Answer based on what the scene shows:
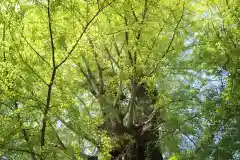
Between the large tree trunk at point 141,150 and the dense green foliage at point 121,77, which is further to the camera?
the large tree trunk at point 141,150

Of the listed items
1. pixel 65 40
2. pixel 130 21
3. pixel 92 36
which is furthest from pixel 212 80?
pixel 65 40

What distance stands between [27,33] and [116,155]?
2.49 metres

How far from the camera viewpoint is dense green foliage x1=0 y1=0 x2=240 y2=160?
170 inches

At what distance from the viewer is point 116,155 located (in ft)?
19.3

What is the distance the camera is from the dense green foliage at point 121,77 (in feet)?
14.1

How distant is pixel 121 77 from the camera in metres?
5.44

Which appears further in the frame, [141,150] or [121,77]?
[141,150]

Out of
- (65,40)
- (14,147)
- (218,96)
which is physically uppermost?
(65,40)

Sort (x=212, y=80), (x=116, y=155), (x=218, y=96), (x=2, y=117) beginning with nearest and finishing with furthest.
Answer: (x=2, y=117) → (x=218, y=96) → (x=212, y=80) → (x=116, y=155)

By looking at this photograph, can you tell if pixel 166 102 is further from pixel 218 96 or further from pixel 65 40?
pixel 65 40

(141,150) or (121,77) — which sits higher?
(121,77)

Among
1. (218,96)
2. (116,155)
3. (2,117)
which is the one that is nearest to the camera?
(2,117)

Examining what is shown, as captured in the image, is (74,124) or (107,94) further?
(107,94)

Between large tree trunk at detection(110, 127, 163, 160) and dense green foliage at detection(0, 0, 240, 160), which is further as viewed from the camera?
large tree trunk at detection(110, 127, 163, 160)
